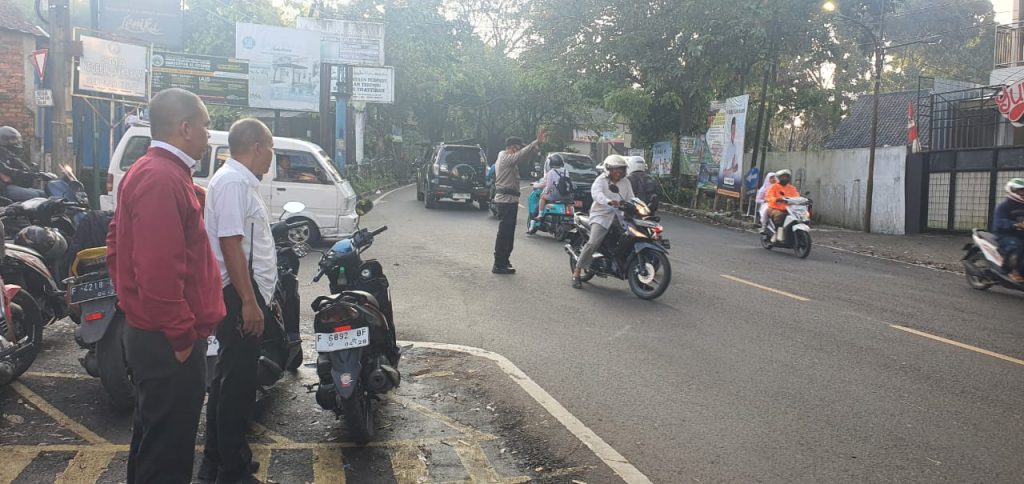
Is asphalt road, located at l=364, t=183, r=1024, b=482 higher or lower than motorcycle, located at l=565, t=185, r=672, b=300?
lower

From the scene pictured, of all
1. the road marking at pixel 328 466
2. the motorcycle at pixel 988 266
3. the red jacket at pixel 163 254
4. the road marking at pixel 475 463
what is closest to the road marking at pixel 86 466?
the road marking at pixel 328 466

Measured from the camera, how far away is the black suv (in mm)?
22094

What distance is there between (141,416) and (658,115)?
88.7 ft

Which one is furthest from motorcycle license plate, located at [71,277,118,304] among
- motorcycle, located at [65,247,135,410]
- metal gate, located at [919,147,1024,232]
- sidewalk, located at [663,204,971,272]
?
metal gate, located at [919,147,1024,232]

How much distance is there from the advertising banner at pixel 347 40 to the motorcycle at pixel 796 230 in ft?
80.4

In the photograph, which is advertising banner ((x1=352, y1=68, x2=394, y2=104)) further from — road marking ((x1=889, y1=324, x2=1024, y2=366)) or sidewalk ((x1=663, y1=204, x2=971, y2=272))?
road marking ((x1=889, y1=324, x2=1024, y2=366))

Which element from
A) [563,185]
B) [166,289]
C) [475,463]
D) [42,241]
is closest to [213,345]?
[166,289]

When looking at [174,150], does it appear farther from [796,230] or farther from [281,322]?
[796,230]

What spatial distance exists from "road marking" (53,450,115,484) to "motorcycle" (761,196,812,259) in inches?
483

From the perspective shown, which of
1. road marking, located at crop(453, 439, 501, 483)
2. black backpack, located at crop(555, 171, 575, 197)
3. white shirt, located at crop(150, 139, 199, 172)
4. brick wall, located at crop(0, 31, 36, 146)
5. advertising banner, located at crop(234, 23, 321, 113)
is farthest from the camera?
advertising banner, located at crop(234, 23, 321, 113)

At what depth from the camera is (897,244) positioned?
680 inches

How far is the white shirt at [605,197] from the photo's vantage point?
32.6ft

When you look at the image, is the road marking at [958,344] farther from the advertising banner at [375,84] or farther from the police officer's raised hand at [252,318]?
the advertising banner at [375,84]

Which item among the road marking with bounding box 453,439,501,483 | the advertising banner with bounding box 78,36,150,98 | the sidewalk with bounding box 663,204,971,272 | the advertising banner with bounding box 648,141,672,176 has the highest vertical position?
the advertising banner with bounding box 78,36,150,98
